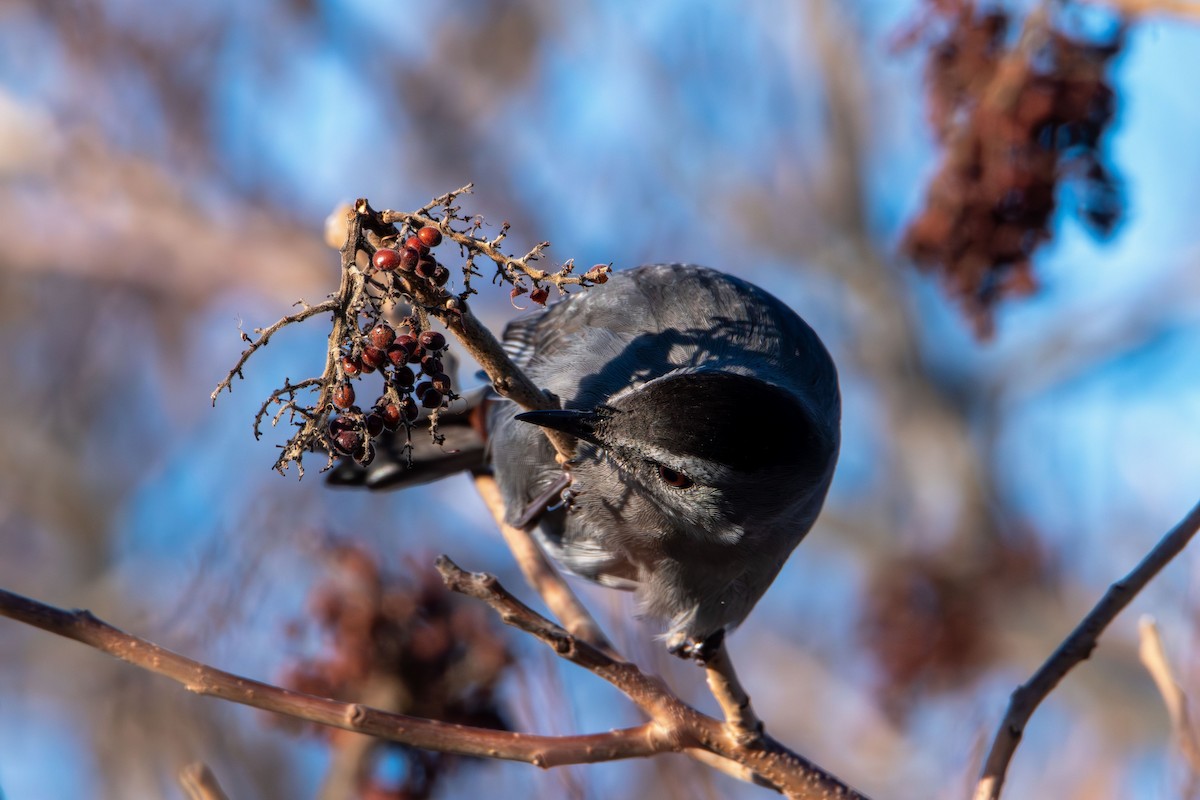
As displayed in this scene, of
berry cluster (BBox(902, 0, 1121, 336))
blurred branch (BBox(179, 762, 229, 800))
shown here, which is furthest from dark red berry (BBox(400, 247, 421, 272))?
berry cluster (BBox(902, 0, 1121, 336))

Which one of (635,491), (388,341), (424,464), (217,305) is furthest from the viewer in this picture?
(217,305)

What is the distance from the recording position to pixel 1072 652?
230 centimetres

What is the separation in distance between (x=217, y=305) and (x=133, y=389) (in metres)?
1.24

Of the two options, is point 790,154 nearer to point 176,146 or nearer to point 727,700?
point 176,146

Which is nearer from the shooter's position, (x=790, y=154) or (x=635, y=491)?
(x=635, y=491)

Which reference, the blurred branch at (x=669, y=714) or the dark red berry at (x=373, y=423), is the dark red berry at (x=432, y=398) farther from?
the blurred branch at (x=669, y=714)

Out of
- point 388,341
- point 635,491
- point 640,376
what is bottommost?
point 388,341

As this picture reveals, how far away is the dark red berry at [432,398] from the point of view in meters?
1.88

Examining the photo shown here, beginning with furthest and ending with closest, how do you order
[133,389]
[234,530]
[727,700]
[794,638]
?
[794,638] → [133,389] → [234,530] → [727,700]

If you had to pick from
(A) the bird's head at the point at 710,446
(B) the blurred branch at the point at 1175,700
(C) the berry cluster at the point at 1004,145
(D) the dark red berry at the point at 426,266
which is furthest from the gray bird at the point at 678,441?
(C) the berry cluster at the point at 1004,145

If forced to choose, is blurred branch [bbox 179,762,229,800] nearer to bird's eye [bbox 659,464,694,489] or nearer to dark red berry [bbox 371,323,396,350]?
dark red berry [bbox 371,323,396,350]

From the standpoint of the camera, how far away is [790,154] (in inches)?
375

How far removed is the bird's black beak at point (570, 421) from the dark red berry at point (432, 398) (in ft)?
0.97

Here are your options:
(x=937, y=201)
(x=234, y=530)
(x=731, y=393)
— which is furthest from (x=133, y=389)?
(x=731, y=393)
